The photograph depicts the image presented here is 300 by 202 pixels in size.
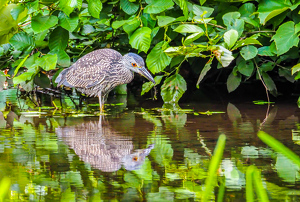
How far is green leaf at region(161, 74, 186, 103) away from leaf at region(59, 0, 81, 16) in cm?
127

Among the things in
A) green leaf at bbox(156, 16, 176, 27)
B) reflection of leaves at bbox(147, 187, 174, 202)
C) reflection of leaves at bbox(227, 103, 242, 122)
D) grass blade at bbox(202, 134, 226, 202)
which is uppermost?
green leaf at bbox(156, 16, 176, 27)

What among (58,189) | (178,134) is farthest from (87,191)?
(178,134)

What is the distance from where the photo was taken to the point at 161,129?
3.50m

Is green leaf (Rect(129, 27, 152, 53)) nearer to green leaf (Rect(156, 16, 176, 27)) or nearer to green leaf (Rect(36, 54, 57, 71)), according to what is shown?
green leaf (Rect(156, 16, 176, 27))

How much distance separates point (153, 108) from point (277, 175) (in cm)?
288

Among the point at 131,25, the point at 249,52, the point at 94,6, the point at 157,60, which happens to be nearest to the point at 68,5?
the point at 94,6

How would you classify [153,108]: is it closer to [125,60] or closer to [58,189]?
[125,60]

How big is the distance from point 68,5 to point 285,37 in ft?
6.34

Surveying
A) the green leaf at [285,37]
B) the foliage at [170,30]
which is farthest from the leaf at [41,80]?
the green leaf at [285,37]

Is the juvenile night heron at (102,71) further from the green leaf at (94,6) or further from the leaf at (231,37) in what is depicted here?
the leaf at (231,37)

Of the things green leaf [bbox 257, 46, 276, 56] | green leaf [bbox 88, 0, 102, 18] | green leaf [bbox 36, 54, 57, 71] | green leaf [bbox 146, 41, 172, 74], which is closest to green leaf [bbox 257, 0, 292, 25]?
green leaf [bbox 257, 46, 276, 56]

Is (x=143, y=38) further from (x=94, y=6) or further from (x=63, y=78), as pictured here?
(x=63, y=78)

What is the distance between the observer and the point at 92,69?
203 inches

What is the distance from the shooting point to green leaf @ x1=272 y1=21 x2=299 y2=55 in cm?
403
